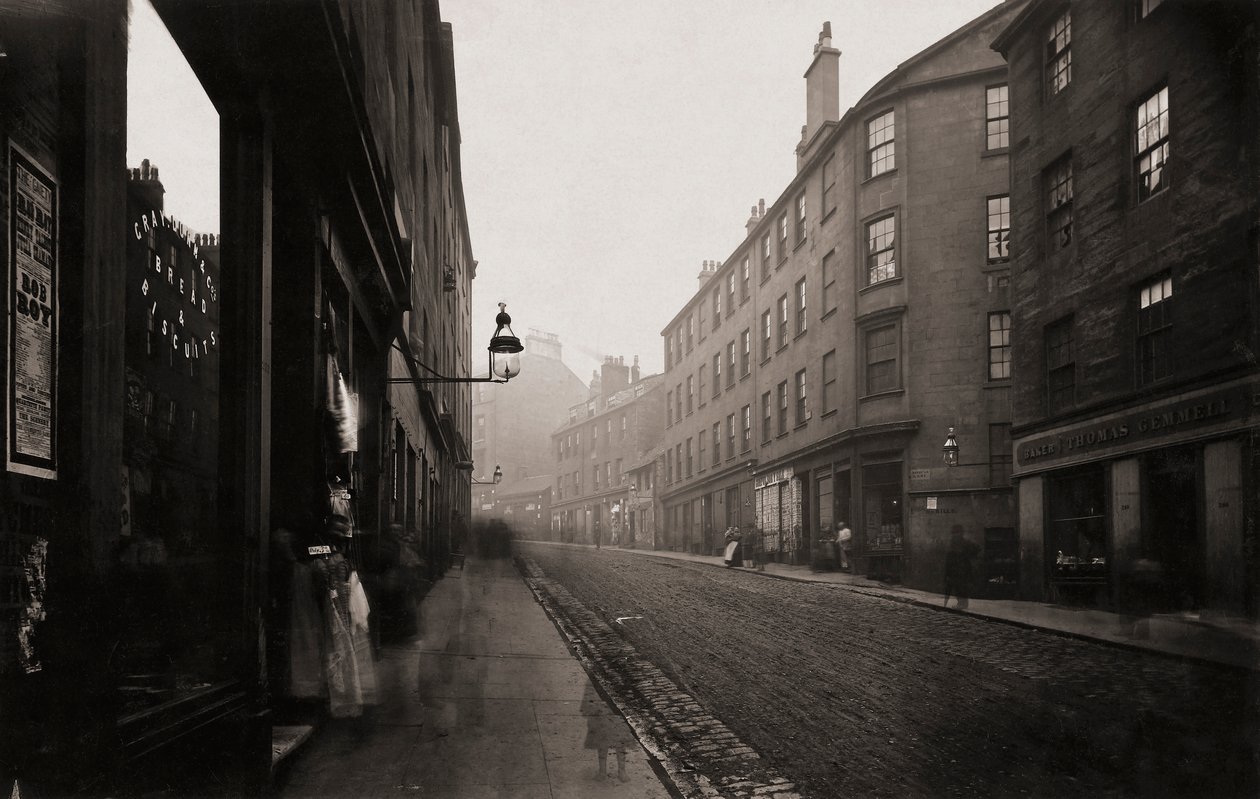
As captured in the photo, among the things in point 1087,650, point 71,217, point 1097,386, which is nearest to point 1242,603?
point 1087,650

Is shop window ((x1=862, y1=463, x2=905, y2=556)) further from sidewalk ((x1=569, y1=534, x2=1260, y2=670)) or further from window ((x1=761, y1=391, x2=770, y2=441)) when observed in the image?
window ((x1=761, y1=391, x2=770, y2=441))

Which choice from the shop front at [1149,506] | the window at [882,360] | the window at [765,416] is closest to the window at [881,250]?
the window at [882,360]

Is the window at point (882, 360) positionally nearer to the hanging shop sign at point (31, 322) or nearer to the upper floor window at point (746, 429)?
the upper floor window at point (746, 429)

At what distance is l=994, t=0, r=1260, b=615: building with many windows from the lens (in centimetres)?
1289

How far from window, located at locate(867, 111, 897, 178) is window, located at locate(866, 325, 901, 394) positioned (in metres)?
4.58

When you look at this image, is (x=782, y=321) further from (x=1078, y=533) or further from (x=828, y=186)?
(x=1078, y=533)

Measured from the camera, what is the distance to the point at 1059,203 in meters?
18.1

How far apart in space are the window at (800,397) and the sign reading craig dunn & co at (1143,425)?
12572mm

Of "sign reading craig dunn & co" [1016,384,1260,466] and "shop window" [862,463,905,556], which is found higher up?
"sign reading craig dunn & co" [1016,384,1260,466]

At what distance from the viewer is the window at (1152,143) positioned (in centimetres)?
1477

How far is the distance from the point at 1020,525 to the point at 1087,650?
8.39 m

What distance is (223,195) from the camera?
15.7ft

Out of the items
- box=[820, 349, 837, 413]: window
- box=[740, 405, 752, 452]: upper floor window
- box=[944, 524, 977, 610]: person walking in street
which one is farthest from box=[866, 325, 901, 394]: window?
box=[740, 405, 752, 452]: upper floor window

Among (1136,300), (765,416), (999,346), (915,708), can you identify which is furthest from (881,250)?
(915,708)
